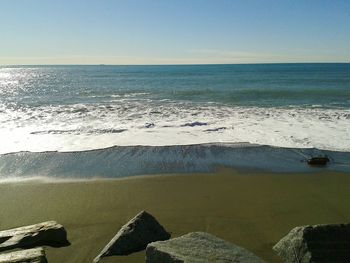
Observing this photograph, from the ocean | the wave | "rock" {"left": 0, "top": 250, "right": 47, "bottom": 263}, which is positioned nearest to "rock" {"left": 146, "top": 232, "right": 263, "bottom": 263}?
"rock" {"left": 0, "top": 250, "right": 47, "bottom": 263}

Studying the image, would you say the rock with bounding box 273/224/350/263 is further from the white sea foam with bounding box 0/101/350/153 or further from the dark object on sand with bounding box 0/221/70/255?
the white sea foam with bounding box 0/101/350/153

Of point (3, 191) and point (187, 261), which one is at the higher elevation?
point (187, 261)

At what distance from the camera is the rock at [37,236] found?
195 inches

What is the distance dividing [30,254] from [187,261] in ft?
6.03

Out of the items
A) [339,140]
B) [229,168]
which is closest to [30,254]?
[229,168]

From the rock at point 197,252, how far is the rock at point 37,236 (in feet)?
5.29

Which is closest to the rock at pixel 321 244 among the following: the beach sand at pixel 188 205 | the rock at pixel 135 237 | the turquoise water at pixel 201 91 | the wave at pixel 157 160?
the beach sand at pixel 188 205

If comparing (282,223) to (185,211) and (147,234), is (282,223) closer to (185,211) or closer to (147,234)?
(185,211)

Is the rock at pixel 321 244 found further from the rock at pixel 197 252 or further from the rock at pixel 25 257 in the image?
the rock at pixel 25 257

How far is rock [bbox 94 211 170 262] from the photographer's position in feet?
15.6

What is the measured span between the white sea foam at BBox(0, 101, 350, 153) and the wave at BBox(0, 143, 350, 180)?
0.64 m

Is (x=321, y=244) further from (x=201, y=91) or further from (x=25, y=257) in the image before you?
(x=201, y=91)

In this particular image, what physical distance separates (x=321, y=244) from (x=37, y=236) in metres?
3.56

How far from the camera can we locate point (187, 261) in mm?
3732
